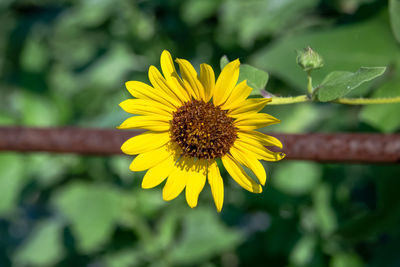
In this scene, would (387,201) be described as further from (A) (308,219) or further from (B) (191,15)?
(B) (191,15)

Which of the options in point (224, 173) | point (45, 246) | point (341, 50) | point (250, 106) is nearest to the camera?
point (250, 106)

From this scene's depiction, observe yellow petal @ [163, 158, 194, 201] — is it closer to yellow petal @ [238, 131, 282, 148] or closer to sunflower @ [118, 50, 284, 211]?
sunflower @ [118, 50, 284, 211]

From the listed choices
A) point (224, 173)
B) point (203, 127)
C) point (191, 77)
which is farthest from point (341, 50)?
point (191, 77)

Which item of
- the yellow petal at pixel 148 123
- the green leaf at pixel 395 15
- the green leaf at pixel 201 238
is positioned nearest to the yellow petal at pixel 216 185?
the yellow petal at pixel 148 123

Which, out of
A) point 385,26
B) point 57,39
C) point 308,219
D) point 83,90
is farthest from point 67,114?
point 57,39

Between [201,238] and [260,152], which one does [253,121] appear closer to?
[260,152]

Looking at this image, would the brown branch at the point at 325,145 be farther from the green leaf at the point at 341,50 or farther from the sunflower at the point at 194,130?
the green leaf at the point at 341,50
